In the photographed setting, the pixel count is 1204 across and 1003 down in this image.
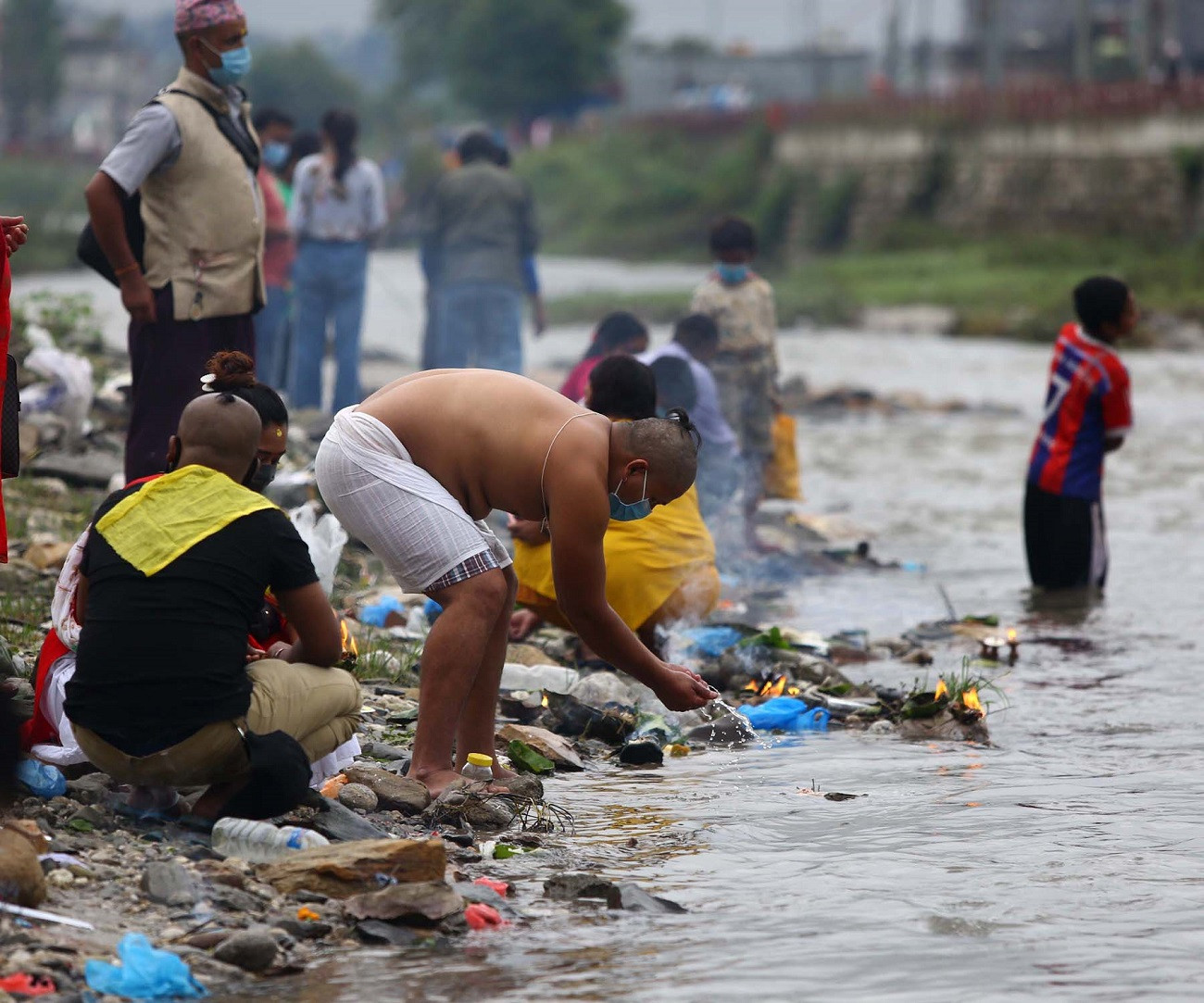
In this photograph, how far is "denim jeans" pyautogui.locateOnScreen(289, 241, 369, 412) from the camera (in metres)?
11.2

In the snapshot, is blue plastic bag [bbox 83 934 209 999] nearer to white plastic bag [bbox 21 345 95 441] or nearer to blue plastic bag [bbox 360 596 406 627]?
blue plastic bag [bbox 360 596 406 627]

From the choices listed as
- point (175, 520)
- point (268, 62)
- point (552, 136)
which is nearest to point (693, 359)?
point (175, 520)

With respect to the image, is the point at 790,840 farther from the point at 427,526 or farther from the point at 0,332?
the point at 0,332

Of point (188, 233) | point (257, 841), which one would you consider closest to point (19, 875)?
point (257, 841)

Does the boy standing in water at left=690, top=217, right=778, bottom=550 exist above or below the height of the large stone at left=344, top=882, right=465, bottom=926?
above

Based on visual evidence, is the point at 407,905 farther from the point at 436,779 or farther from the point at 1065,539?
the point at 1065,539

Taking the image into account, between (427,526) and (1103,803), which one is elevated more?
(427,526)

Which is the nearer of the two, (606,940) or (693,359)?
(606,940)

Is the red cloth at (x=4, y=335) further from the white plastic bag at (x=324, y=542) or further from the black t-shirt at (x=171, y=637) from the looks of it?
the white plastic bag at (x=324, y=542)

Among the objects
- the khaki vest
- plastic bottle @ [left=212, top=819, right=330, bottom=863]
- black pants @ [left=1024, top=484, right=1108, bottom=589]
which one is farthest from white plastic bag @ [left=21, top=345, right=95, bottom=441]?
plastic bottle @ [left=212, top=819, right=330, bottom=863]

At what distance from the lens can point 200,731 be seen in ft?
13.9

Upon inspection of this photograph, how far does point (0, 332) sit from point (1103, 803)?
3466mm

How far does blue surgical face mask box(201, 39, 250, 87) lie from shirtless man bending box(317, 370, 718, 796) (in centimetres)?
216

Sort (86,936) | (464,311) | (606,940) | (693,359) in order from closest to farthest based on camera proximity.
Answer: (86,936) < (606,940) < (693,359) < (464,311)
